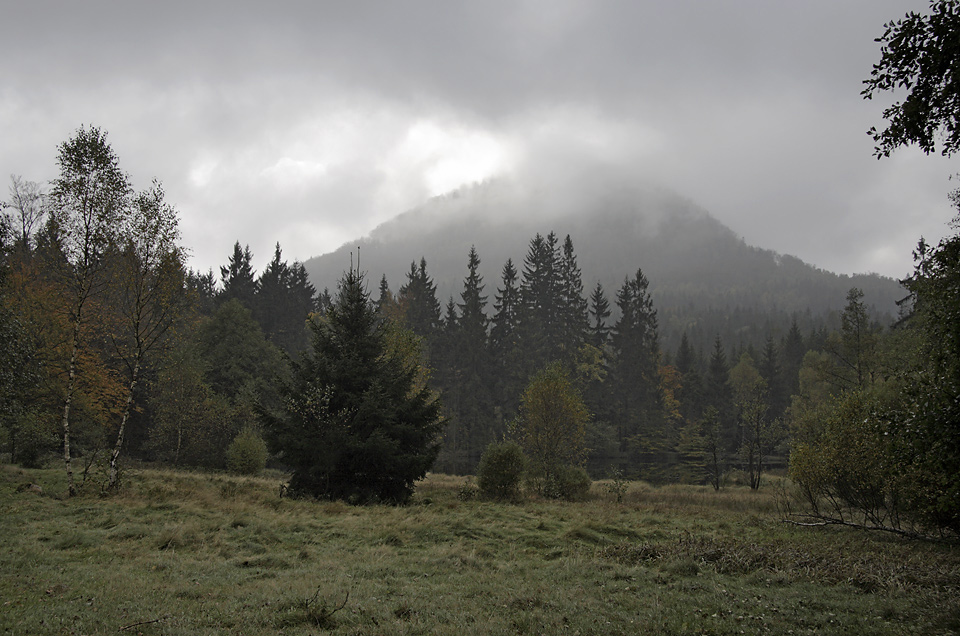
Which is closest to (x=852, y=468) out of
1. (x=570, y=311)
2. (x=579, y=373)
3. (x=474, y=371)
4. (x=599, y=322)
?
(x=579, y=373)

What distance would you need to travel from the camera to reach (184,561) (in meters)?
10.5

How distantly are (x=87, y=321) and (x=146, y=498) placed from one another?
19.5 meters

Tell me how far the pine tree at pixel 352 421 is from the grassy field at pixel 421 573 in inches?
107

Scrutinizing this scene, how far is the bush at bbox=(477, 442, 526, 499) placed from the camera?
24062 millimetres

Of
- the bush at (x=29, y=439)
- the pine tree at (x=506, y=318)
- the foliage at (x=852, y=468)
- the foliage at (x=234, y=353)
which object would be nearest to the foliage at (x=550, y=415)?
the foliage at (x=852, y=468)

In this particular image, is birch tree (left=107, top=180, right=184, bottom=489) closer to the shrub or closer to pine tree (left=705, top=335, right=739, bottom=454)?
the shrub

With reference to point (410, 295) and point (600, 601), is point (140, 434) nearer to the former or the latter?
point (410, 295)

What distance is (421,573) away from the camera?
35.0ft

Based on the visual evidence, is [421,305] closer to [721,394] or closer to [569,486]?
[569,486]

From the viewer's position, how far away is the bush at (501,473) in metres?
24.1

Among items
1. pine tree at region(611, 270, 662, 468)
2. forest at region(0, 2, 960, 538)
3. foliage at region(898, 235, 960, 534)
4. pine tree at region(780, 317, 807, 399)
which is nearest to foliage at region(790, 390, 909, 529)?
forest at region(0, 2, 960, 538)

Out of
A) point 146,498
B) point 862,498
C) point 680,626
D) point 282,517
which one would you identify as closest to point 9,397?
point 146,498

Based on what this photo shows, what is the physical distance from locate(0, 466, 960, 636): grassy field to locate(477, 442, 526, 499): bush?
18.0 feet

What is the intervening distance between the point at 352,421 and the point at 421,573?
1160cm
